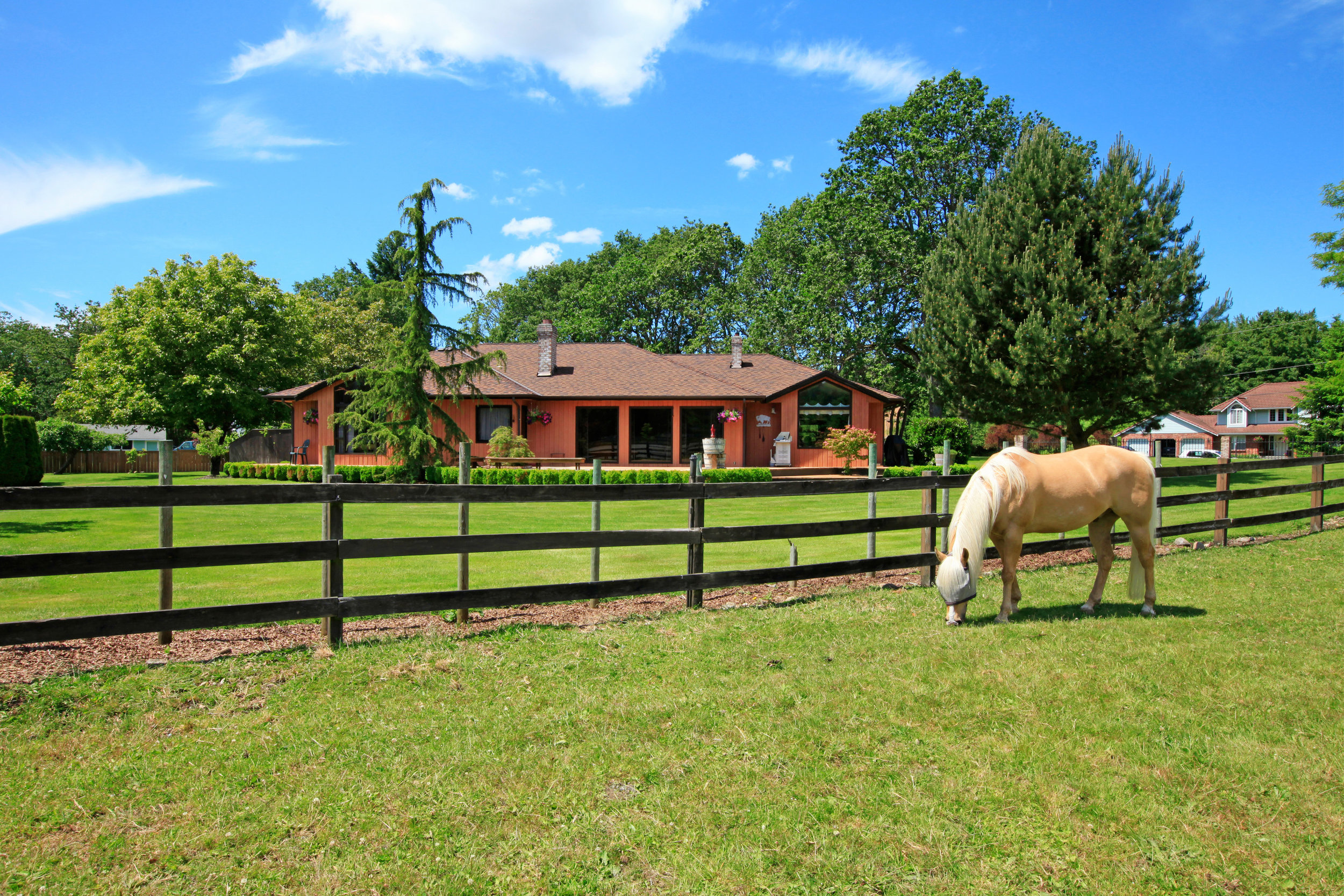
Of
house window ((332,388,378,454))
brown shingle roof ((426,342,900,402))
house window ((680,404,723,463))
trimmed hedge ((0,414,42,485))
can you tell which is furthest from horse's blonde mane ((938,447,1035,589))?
house window ((332,388,378,454))

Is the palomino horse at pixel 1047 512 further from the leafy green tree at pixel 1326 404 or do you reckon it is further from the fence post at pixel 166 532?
the leafy green tree at pixel 1326 404

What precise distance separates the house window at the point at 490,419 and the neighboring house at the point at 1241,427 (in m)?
45.3

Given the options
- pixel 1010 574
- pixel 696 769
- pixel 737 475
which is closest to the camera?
pixel 696 769

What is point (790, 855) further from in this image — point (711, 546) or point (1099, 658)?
point (711, 546)

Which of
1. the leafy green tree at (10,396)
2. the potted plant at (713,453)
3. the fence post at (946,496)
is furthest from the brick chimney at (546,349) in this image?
the fence post at (946,496)

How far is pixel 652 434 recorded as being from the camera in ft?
102

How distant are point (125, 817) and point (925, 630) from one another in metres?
4.99

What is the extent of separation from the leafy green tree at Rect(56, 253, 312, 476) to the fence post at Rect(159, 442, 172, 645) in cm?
3387

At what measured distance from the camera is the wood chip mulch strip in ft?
A: 16.4

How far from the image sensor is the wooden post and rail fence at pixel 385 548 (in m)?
4.66

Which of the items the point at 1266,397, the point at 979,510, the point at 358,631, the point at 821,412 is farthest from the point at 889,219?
the point at 1266,397

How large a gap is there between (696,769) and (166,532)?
422 cm

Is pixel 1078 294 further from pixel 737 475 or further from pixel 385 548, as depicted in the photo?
pixel 385 548

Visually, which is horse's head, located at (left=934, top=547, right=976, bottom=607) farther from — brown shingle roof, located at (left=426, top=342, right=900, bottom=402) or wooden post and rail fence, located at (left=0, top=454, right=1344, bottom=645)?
brown shingle roof, located at (left=426, top=342, right=900, bottom=402)
